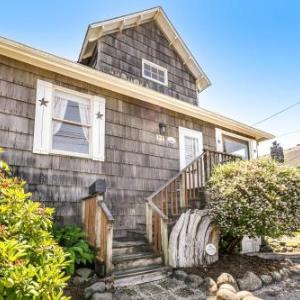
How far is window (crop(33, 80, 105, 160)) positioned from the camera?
5.01 m

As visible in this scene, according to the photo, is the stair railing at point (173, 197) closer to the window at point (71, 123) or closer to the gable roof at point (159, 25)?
the window at point (71, 123)

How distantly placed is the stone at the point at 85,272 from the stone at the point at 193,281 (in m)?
1.55

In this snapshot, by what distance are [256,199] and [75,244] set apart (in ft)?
11.4

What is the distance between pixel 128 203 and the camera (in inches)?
231

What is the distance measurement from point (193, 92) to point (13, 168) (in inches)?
268

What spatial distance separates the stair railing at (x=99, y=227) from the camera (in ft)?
12.8

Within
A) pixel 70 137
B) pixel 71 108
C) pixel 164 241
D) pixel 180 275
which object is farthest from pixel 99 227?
pixel 71 108

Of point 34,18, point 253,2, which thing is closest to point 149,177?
point 34,18

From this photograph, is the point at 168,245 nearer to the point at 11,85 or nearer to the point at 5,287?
the point at 5,287

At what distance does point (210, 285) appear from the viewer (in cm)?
414

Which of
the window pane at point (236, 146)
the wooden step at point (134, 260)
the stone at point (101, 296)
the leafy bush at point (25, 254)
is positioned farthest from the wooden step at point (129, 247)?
the window pane at point (236, 146)

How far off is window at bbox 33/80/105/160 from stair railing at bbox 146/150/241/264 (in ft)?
5.25

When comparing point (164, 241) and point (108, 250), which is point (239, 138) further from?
point (108, 250)

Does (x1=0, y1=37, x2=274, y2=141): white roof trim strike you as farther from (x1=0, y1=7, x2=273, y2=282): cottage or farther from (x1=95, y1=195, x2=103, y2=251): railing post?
(x1=95, y1=195, x2=103, y2=251): railing post
